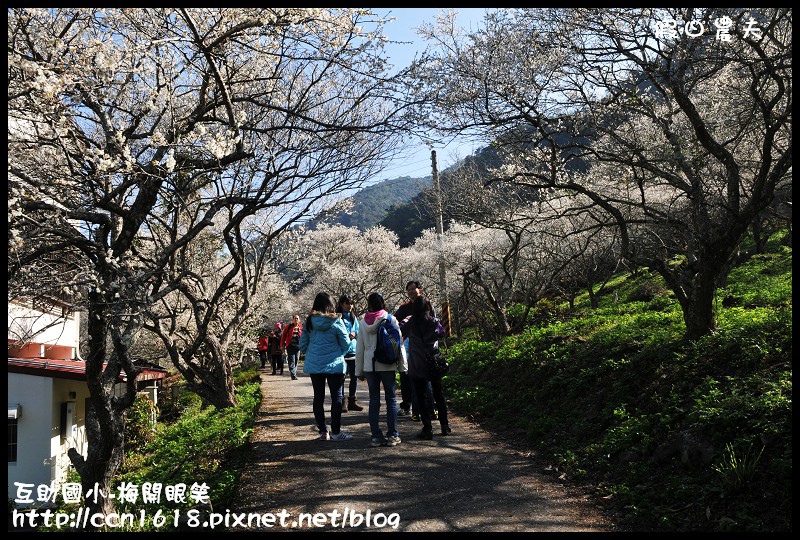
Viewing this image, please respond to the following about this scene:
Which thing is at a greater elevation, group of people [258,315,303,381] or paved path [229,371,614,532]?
group of people [258,315,303,381]

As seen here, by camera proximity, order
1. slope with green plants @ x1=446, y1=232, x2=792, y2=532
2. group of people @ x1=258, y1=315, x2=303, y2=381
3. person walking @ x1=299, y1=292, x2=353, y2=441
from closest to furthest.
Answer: slope with green plants @ x1=446, y1=232, x2=792, y2=532 → person walking @ x1=299, y1=292, x2=353, y2=441 → group of people @ x1=258, y1=315, x2=303, y2=381

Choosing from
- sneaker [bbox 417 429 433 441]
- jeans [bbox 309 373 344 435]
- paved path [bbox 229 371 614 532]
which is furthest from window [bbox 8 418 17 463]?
sneaker [bbox 417 429 433 441]

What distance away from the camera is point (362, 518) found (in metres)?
4.76

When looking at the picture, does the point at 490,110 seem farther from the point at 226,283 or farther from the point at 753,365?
the point at 226,283

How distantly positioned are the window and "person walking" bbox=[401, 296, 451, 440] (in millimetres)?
11120

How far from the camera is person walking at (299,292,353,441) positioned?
24.5 ft

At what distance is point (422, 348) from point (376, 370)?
64cm

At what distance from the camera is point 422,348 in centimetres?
736

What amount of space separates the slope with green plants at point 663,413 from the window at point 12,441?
1028cm

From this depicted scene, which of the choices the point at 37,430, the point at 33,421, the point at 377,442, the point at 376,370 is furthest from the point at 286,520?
the point at 33,421

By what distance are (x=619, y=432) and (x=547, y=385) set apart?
2686 millimetres

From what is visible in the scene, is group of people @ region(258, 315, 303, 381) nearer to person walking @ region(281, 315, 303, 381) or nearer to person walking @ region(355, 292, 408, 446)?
person walking @ region(281, 315, 303, 381)

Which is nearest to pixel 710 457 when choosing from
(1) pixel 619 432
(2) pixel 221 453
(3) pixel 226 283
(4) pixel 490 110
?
(1) pixel 619 432

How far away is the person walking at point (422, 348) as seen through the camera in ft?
24.1
